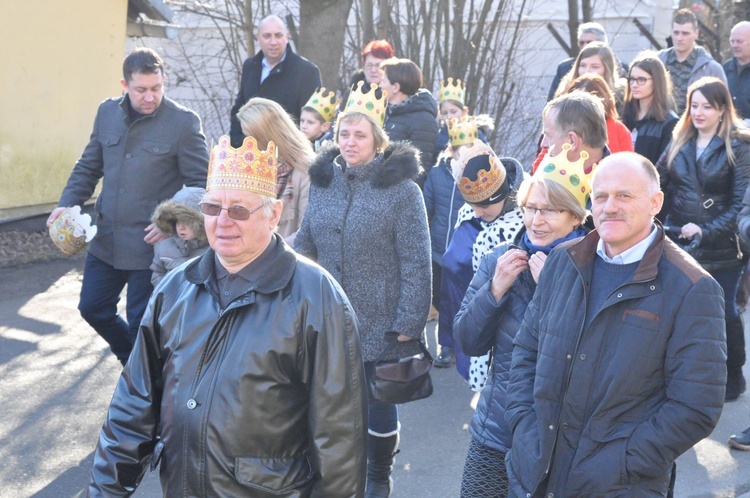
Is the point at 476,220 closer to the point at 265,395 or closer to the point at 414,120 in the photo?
the point at 265,395

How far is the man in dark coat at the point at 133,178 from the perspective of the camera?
6172 mm

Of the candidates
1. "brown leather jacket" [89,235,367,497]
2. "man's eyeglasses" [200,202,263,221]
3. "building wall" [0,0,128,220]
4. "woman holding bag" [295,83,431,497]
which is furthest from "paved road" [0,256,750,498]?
"building wall" [0,0,128,220]

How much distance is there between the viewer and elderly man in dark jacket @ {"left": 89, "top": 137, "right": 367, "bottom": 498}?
3041 mm

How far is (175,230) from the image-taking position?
5766mm

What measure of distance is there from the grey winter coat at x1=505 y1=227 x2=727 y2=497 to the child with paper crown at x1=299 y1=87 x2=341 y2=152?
14.7 feet

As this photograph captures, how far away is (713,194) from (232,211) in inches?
162

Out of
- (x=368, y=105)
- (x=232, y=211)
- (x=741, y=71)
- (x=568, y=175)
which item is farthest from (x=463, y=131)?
(x=741, y=71)

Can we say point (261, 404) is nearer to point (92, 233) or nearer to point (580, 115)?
point (580, 115)

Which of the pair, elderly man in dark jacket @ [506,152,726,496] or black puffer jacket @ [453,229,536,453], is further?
black puffer jacket @ [453,229,536,453]

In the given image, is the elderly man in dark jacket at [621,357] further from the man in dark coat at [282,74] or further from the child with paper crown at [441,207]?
the man in dark coat at [282,74]

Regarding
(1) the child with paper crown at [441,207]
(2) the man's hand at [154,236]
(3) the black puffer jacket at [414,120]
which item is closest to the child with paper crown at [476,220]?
(2) the man's hand at [154,236]

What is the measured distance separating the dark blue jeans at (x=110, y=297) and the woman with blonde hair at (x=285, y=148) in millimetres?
996

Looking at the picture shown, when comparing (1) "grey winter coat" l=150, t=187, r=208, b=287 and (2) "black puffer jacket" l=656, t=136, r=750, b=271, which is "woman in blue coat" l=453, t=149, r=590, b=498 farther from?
(2) "black puffer jacket" l=656, t=136, r=750, b=271

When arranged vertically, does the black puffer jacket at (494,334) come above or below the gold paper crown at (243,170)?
below
